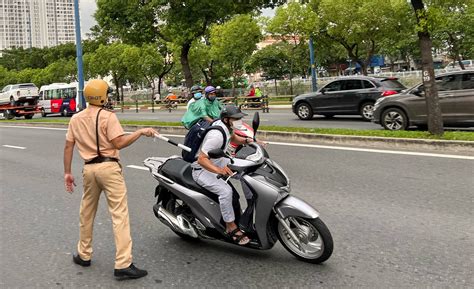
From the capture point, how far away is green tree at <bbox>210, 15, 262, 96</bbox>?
4300 centimetres

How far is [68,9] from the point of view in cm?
9575

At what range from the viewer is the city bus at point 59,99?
108 ft

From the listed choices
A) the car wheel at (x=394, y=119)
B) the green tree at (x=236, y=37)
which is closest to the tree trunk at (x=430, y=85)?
the car wheel at (x=394, y=119)

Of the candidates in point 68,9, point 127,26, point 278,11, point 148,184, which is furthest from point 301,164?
point 68,9

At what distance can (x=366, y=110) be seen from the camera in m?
16.2

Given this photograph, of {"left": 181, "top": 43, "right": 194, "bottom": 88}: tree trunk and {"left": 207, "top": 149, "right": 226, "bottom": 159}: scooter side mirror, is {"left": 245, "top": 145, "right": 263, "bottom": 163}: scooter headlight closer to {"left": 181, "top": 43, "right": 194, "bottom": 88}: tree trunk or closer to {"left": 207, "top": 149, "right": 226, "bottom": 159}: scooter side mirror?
{"left": 207, "top": 149, "right": 226, "bottom": 159}: scooter side mirror

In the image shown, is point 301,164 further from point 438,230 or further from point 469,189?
point 438,230

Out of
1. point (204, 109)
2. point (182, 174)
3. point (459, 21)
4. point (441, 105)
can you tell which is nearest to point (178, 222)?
point (182, 174)

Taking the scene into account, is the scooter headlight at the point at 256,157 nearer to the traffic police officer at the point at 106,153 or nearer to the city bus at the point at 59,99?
the traffic police officer at the point at 106,153

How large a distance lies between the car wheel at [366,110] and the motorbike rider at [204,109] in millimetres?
8985

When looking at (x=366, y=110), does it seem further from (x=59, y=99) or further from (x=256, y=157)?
(x=59, y=99)

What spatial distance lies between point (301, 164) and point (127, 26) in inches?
510

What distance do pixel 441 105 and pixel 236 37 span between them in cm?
3324

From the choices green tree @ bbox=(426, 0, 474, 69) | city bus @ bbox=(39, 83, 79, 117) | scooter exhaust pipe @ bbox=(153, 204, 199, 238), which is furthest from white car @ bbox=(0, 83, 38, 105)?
scooter exhaust pipe @ bbox=(153, 204, 199, 238)
